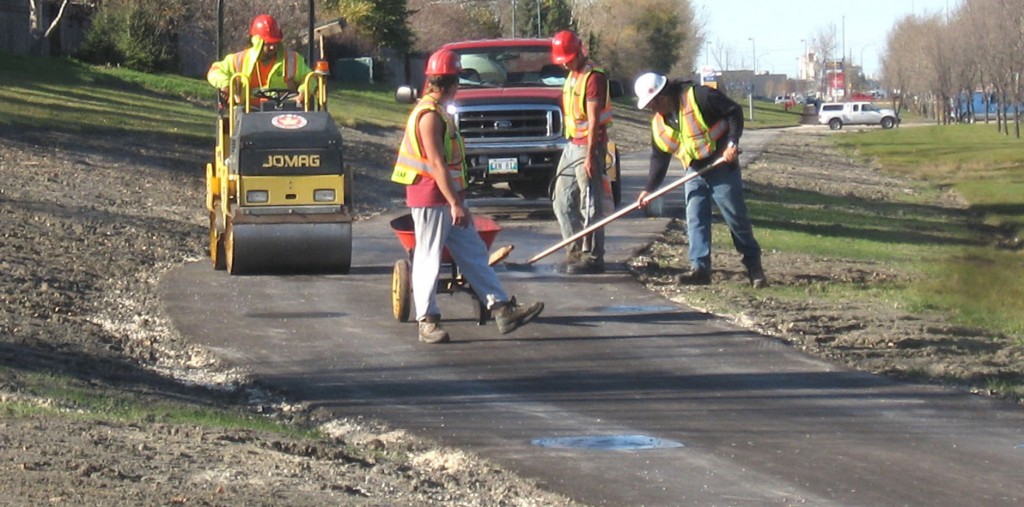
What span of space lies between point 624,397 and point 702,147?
431 cm

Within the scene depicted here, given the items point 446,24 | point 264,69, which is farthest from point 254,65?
point 446,24

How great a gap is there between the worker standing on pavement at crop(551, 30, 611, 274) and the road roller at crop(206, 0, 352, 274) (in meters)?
1.95

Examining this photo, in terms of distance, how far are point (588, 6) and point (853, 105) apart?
18832 mm

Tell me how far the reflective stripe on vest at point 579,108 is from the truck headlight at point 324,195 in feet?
7.14

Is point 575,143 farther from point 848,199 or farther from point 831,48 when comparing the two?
Result: point 831,48

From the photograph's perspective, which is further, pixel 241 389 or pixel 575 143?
pixel 575 143

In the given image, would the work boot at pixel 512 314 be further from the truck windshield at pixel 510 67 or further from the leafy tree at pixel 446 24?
the leafy tree at pixel 446 24

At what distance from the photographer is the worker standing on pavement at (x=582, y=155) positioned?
12984 mm

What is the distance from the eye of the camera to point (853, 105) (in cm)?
9081

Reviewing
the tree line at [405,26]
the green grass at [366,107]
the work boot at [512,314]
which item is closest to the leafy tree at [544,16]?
the tree line at [405,26]

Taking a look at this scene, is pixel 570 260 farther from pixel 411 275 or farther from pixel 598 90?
pixel 411 275

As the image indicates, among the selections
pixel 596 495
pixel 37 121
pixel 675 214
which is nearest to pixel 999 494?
pixel 596 495

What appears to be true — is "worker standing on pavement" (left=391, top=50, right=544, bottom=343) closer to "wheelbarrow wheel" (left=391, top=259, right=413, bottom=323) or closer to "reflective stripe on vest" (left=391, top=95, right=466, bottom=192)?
"reflective stripe on vest" (left=391, top=95, right=466, bottom=192)

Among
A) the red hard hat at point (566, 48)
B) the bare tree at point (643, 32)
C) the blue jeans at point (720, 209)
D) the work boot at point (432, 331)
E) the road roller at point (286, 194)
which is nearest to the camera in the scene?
the work boot at point (432, 331)
